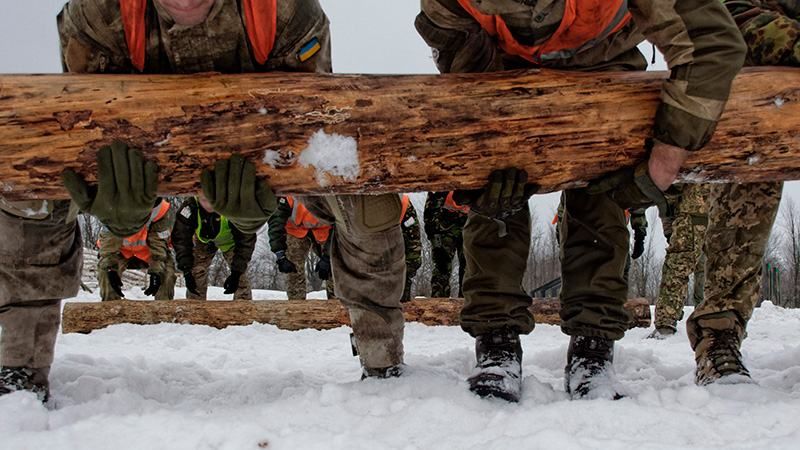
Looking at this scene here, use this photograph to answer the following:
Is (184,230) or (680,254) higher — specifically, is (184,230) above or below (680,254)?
below

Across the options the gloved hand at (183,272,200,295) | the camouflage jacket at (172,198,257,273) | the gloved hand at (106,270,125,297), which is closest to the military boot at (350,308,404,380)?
the camouflage jacket at (172,198,257,273)

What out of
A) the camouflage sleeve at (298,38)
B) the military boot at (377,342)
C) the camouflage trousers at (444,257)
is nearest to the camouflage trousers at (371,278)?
the military boot at (377,342)

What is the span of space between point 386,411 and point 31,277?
144 cm

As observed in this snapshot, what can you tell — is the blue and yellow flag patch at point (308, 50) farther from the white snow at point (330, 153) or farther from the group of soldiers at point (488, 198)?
the white snow at point (330, 153)

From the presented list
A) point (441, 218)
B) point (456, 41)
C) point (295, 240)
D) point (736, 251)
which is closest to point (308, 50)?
point (456, 41)

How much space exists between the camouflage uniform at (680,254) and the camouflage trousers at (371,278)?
3912mm

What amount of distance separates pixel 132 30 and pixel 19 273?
3.27ft

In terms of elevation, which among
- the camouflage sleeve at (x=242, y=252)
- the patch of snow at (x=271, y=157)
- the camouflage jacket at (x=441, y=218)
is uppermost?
the patch of snow at (x=271, y=157)

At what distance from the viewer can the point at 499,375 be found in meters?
2.27

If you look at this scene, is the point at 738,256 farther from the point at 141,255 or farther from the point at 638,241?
the point at 141,255

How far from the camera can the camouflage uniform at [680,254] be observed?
571cm

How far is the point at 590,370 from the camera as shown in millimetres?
2322

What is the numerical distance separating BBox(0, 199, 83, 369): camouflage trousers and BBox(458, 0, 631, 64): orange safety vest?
1.73 m

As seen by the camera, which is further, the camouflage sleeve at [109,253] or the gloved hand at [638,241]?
the camouflage sleeve at [109,253]
